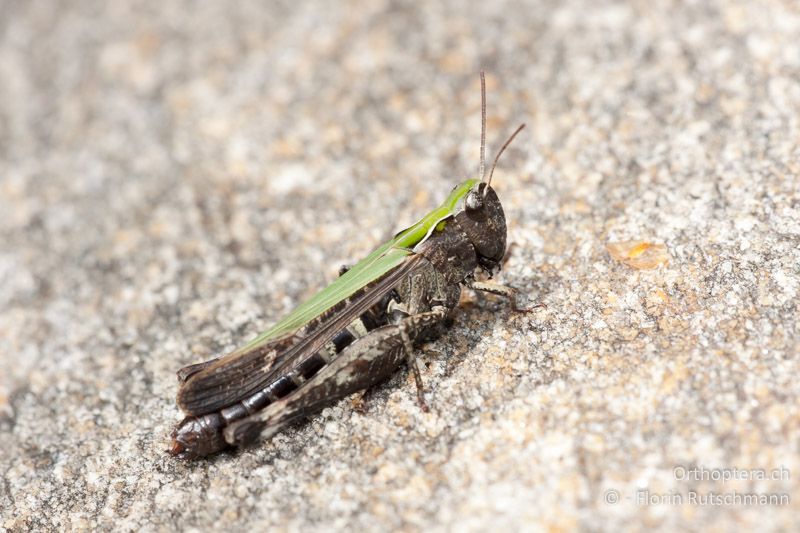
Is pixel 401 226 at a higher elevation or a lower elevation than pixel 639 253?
higher

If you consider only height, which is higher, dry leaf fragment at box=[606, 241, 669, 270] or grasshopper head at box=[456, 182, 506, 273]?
grasshopper head at box=[456, 182, 506, 273]

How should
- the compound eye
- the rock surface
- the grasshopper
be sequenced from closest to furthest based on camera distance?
1. the rock surface
2. the grasshopper
3. the compound eye

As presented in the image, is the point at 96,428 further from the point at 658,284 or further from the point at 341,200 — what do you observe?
the point at 658,284

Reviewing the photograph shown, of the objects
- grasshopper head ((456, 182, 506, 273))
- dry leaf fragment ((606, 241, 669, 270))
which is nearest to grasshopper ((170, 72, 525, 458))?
grasshopper head ((456, 182, 506, 273))

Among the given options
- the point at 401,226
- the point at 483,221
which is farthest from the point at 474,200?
the point at 401,226

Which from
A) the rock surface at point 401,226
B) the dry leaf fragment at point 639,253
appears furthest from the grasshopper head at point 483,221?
the dry leaf fragment at point 639,253

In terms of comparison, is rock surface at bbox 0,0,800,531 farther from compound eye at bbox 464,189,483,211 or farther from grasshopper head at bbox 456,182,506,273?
compound eye at bbox 464,189,483,211

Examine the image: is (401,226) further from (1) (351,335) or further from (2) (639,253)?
(2) (639,253)

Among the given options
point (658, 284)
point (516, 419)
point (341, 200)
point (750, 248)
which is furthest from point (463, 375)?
point (341, 200)
